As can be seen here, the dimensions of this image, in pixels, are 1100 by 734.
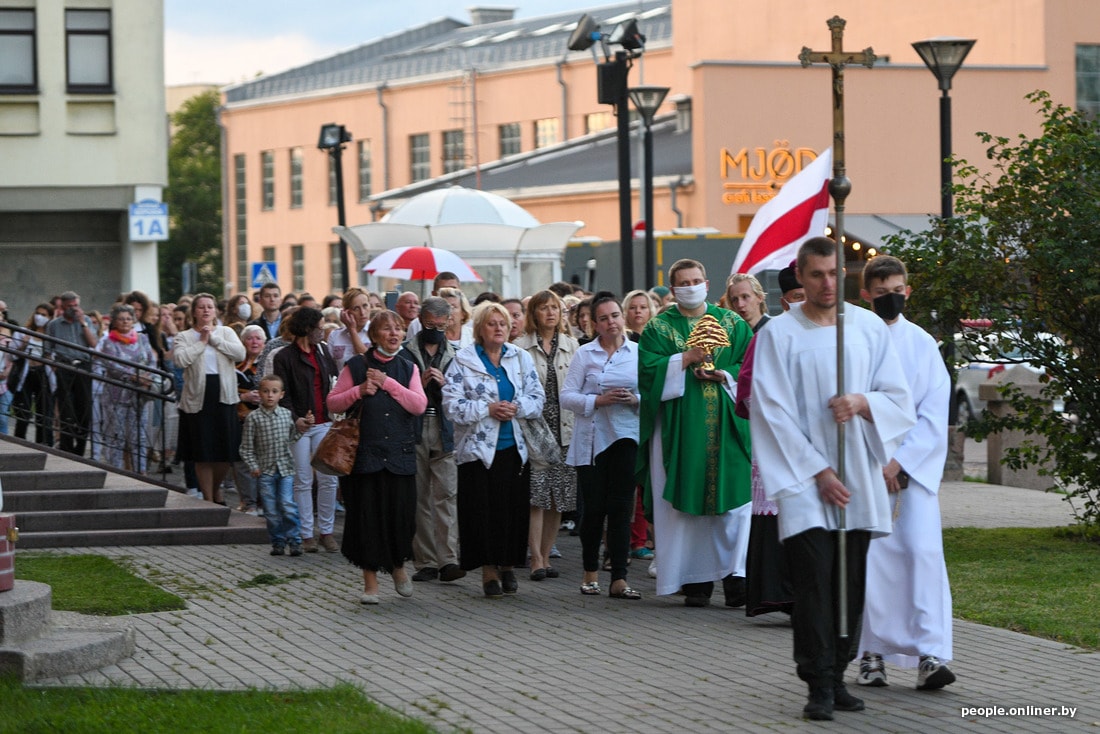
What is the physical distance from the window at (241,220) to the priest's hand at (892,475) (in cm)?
5601

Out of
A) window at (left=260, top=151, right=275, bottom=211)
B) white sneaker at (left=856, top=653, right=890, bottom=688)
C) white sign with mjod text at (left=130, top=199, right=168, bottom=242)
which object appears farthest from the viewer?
window at (left=260, top=151, right=275, bottom=211)

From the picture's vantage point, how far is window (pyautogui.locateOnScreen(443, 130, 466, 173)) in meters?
54.8

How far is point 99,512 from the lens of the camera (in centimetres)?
1466

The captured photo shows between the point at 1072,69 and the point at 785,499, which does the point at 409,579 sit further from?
the point at 1072,69

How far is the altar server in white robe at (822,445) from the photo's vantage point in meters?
7.58

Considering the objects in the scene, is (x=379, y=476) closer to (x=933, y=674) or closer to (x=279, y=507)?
(x=279, y=507)

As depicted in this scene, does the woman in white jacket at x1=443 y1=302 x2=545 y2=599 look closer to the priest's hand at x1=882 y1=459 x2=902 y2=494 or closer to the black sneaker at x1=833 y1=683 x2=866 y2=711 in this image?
the priest's hand at x1=882 y1=459 x2=902 y2=494

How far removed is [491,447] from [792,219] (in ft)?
8.88

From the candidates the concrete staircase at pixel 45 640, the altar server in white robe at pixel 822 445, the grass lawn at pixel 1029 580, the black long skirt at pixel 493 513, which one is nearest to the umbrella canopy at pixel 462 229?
the grass lawn at pixel 1029 580

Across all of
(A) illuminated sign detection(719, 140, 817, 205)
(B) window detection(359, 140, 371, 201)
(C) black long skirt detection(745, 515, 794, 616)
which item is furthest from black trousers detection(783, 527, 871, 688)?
(B) window detection(359, 140, 371, 201)

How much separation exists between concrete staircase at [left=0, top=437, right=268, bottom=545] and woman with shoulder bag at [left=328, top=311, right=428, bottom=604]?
3557mm

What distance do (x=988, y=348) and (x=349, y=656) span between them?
632 cm

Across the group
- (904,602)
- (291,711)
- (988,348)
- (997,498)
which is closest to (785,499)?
(904,602)

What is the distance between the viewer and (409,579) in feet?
38.4
